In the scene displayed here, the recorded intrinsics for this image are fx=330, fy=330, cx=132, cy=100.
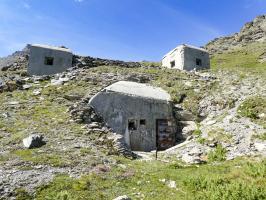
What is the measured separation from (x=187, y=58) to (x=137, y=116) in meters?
16.3

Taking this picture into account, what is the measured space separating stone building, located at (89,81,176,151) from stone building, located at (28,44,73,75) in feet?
35.6

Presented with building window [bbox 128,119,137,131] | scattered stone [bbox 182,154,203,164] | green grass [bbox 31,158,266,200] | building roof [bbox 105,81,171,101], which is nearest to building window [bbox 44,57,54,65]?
building roof [bbox 105,81,171,101]

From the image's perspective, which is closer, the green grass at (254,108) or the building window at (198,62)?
the green grass at (254,108)

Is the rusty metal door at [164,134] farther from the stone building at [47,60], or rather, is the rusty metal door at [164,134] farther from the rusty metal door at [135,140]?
the stone building at [47,60]

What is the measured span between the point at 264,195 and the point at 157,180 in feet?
13.9

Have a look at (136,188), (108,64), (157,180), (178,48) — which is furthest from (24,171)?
(178,48)

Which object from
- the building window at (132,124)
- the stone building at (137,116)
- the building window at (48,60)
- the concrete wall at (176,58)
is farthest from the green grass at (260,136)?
the building window at (48,60)

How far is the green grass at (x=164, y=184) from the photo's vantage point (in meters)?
11.7

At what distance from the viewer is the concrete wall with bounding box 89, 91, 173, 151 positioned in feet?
70.5

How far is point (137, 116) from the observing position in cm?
2214

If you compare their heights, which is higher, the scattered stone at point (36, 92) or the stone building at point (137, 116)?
the scattered stone at point (36, 92)

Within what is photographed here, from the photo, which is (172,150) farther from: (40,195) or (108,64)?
(108,64)

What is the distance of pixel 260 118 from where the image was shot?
67.3 feet

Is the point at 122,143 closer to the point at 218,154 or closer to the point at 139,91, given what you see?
the point at 218,154
